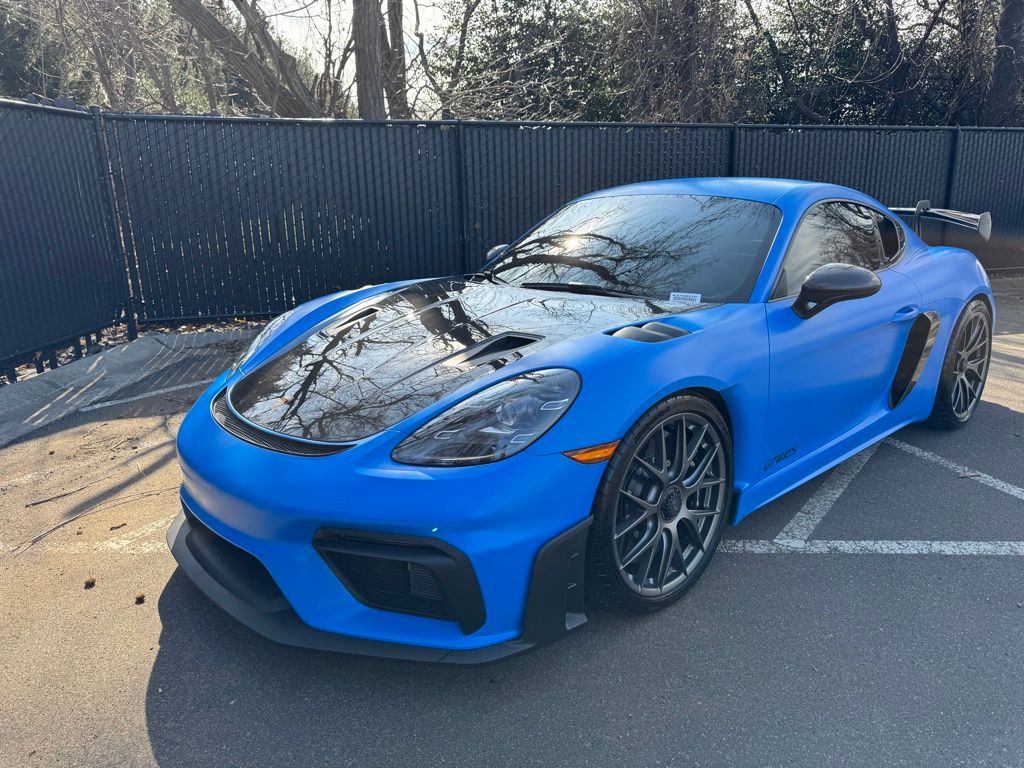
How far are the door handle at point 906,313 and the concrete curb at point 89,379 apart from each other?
4.81 metres

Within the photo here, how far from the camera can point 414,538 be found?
1.98 m

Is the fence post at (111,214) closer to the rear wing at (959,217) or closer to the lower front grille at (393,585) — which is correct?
the lower front grille at (393,585)

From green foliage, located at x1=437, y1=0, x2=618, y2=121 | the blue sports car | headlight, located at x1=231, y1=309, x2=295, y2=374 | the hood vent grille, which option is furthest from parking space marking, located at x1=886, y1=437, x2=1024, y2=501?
green foliage, located at x1=437, y1=0, x2=618, y2=121

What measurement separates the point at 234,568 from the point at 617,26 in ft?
44.8

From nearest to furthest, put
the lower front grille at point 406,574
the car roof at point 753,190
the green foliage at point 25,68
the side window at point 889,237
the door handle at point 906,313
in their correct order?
the lower front grille at point 406,574
the car roof at point 753,190
the door handle at point 906,313
the side window at point 889,237
the green foliage at point 25,68

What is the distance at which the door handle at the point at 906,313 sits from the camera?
3.48 meters

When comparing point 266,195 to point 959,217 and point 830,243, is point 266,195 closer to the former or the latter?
point 830,243

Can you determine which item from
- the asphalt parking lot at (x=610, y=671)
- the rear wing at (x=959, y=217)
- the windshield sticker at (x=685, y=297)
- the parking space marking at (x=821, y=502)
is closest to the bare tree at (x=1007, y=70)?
the rear wing at (x=959, y=217)

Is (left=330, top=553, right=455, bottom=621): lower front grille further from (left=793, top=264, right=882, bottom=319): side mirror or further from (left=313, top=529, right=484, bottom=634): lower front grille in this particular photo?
(left=793, top=264, right=882, bottom=319): side mirror

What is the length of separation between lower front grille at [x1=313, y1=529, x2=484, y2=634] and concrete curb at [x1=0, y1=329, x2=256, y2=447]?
11.0ft

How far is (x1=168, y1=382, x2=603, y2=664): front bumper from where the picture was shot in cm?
200

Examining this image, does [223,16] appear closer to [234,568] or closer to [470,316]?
[470,316]

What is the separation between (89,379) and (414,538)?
4527 millimetres

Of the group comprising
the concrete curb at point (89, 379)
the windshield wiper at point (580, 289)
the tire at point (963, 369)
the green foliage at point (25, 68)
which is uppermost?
the green foliage at point (25, 68)
